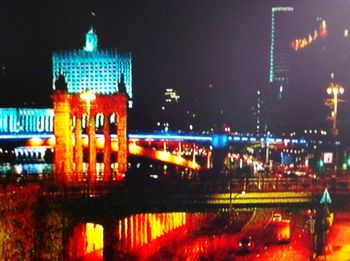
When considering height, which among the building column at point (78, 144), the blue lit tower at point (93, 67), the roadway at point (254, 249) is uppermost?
the blue lit tower at point (93, 67)

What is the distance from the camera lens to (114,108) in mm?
39906

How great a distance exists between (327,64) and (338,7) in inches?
254

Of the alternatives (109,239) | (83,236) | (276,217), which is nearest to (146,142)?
(276,217)

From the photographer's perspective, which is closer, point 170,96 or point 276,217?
point 276,217

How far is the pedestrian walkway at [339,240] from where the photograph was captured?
26.0 meters

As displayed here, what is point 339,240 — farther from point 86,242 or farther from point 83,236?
point 83,236

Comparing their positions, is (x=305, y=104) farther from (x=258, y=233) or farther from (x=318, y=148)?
(x=258, y=233)

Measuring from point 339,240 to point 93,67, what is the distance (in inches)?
2286

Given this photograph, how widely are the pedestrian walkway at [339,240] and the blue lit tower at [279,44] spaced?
100977 mm

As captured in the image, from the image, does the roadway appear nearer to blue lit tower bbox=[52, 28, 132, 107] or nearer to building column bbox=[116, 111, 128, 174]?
building column bbox=[116, 111, 128, 174]

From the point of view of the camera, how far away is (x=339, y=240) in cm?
2834

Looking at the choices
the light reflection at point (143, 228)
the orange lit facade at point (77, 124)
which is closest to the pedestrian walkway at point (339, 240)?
the light reflection at point (143, 228)

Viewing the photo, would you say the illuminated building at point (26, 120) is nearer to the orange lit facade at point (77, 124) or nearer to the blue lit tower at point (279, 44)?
the orange lit facade at point (77, 124)

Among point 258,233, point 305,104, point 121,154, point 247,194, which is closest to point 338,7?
point 305,104
